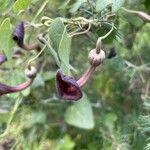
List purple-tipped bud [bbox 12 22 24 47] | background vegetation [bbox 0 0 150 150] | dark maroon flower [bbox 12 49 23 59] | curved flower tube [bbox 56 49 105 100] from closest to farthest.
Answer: curved flower tube [bbox 56 49 105 100] < purple-tipped bud [bbox 12 22 24 47] < background vegetation [bbox 0 0 150 150] < dark maroon flower [bbox 12 49 23 59]

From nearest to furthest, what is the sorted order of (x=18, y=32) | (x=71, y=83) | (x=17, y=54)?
(x=71, y=83)
(x=18, y=32)
(x=17, y=54)

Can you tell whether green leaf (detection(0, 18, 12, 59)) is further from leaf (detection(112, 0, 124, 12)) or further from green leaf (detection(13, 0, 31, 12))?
leaf (detection(112, 0, 124, 12))

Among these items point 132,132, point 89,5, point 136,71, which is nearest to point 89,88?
point 136,71

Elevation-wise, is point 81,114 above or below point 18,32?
below

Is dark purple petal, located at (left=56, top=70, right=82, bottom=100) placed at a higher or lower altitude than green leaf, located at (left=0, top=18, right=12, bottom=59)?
lower

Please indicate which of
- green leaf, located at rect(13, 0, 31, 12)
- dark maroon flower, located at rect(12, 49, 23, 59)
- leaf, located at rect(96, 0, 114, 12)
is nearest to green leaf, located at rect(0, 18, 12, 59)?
green leaf, located at rect(13, 0, 31, 12)

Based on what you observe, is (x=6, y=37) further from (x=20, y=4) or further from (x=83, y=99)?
(x=83, y=99)

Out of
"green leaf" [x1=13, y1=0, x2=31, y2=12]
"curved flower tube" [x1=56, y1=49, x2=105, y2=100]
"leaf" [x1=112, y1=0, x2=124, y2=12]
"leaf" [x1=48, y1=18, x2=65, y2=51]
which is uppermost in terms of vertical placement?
"green leaf" [x1=13, y1=0, x2=31, y2=12]

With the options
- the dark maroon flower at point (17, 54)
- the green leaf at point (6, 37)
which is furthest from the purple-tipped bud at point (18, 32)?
the dark maroon flower at point (17, 54)

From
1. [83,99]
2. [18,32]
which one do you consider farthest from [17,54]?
[18,32]
